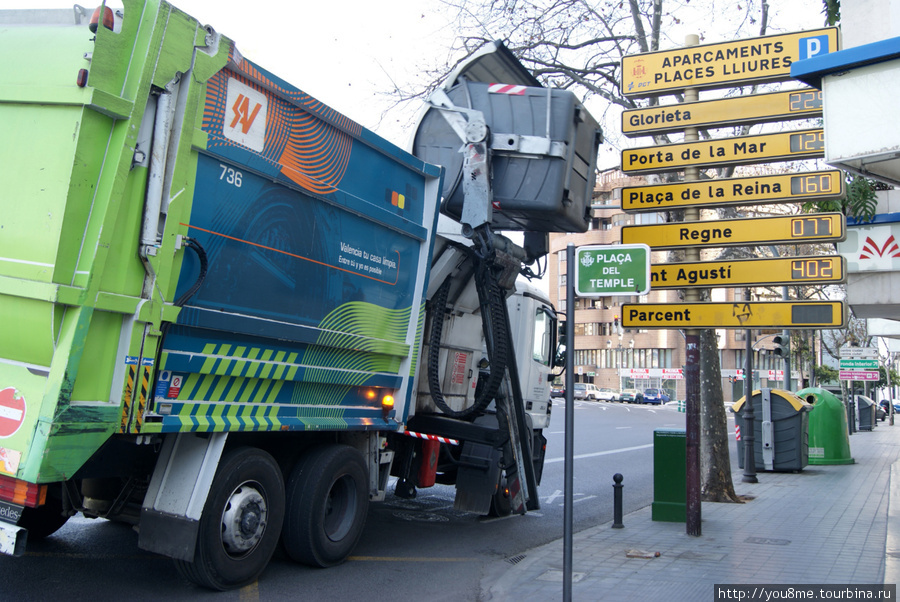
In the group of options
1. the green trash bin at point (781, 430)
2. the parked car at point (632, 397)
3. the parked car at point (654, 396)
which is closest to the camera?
the green trash bin at point (781, 430)

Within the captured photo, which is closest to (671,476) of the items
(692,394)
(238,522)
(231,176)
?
(692,394)

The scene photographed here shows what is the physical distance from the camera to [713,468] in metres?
10.8

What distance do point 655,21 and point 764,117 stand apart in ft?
14.5

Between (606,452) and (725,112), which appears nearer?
(725,112)

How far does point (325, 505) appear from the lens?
6.06 metres

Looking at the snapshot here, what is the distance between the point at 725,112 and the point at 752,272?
173cm

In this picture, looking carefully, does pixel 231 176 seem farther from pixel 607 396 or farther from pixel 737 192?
pixel 607 396

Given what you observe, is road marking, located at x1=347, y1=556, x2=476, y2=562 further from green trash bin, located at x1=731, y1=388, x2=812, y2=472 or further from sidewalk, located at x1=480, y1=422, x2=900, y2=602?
green trash bin, located at x1=731, y1=388, x2=812, y2=472

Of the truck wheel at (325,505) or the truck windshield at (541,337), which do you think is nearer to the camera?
the truck wheel at (325,505)

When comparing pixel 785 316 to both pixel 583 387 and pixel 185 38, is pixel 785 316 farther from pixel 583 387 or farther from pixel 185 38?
pixel 583 387

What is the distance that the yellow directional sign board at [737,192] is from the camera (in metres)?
7.43

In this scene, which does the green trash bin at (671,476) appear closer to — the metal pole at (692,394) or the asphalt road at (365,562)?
the metal pole at (692,394)

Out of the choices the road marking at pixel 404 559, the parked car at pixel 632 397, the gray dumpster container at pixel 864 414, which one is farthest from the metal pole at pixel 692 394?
the parked car at pixel 632 397

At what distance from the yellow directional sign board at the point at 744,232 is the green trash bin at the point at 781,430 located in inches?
298
